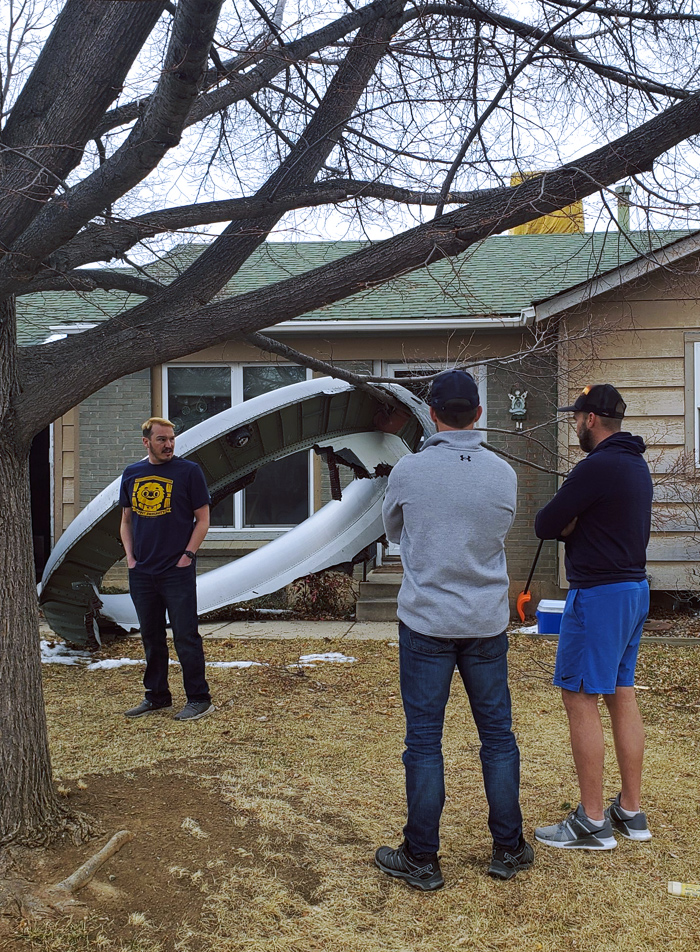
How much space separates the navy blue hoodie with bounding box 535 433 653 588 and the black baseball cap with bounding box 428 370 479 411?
1.96 ft

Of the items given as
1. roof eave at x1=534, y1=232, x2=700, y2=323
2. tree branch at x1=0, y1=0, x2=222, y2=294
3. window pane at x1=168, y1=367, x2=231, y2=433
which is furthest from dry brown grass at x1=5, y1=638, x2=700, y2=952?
window pane at x1=168, y1=367, x2=231, y2=433

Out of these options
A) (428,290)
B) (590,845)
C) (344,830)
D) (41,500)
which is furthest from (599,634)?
(41,500)

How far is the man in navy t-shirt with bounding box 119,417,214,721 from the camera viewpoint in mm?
5555

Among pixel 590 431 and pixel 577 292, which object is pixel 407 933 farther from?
pixel 577 292

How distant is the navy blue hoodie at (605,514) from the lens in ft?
11.3

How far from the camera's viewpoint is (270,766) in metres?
4.59

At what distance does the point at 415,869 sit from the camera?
3.21 m

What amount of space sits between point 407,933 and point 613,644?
1.38 m

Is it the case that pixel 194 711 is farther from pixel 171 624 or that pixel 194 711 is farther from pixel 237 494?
pixel 237 494

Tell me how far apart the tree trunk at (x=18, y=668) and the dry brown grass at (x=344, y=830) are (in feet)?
1.37

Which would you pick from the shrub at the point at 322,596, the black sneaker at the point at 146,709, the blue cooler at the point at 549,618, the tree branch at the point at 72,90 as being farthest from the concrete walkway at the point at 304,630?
the tree branch at the point at 72,90

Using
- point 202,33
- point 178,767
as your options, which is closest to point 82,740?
point 178,767

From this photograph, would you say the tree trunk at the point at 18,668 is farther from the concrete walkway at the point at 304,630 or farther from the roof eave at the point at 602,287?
the roof eave at the point at 602,287

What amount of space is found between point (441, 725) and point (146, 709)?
10.00 feet
